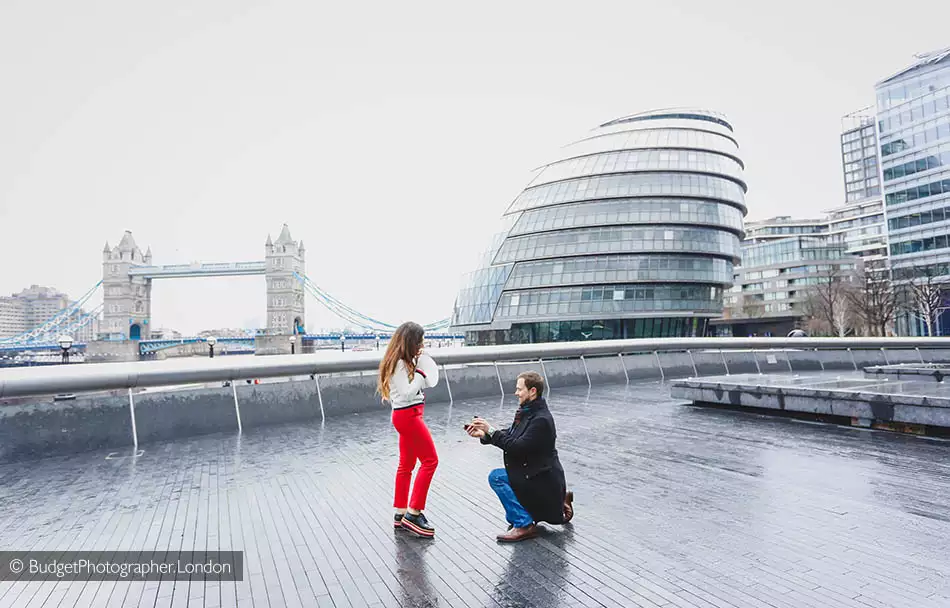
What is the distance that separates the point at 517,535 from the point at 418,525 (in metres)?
0.83

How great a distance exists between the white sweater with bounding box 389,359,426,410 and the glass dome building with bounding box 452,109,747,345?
51.7 m

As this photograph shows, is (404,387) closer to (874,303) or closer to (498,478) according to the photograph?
(498,478)

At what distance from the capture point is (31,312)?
16788 cm

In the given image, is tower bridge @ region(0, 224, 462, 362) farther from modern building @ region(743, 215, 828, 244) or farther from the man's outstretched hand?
the man's outstretched hand

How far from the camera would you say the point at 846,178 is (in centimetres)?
19788

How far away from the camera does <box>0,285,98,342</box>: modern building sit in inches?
6230

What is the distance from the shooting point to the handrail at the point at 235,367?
860cm

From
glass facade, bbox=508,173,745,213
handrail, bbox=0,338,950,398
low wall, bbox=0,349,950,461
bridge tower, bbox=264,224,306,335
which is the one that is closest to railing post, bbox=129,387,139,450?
low wall, bbox=0,349,950,461

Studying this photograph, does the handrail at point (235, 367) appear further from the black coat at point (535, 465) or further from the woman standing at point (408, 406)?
the black coat at point (535, 465)

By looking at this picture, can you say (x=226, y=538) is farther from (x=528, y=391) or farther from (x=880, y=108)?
(x=880, y=108)

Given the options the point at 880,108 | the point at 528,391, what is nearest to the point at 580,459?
the point at 528,391

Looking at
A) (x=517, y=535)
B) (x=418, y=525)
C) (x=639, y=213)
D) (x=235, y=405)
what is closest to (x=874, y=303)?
(x=639, y=213)

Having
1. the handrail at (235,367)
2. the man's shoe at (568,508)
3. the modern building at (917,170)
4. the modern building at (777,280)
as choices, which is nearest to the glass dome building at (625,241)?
the modern building at (917,170)

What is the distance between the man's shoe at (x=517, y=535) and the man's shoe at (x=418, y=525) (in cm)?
56
